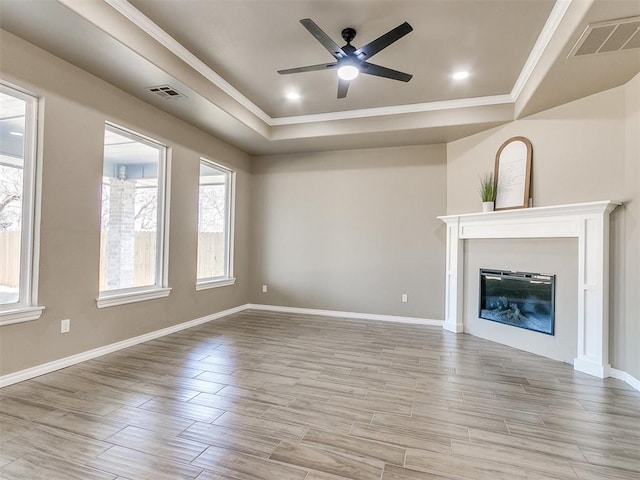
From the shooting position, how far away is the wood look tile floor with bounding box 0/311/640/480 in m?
1.80

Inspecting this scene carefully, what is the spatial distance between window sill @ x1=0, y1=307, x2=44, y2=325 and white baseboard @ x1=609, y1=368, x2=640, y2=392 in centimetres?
515

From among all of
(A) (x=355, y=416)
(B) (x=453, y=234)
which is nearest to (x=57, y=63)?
(A) (x=355, y=416)

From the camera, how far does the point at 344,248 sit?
222 inches

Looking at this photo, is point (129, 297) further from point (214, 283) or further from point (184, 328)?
point (214, 283)

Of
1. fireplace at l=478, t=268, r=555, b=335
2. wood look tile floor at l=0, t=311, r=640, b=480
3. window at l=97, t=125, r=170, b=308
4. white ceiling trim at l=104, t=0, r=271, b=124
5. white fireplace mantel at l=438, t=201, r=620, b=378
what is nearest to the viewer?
wood look tile floor at l=0, t=311, r=640, b=480

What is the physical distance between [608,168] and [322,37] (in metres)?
2.99

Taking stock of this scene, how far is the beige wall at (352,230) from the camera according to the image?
523 centimetres

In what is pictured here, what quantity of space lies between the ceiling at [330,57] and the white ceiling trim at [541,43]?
0.01 meters

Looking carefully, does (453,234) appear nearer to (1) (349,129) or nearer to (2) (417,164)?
(2) (417,164)

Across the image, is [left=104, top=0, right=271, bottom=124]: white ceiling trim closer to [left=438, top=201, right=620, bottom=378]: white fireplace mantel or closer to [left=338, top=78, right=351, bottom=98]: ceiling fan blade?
[left=338, top=78, right=351, bottom=98]: ceiling fan blade

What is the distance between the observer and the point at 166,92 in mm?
3645

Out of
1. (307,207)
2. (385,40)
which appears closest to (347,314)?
(307,207)

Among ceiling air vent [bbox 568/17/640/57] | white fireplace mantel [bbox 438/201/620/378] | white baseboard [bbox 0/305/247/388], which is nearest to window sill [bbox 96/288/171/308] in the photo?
white baseboard [bbox 0/305/247/388]

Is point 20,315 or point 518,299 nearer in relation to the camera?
point 20,315
